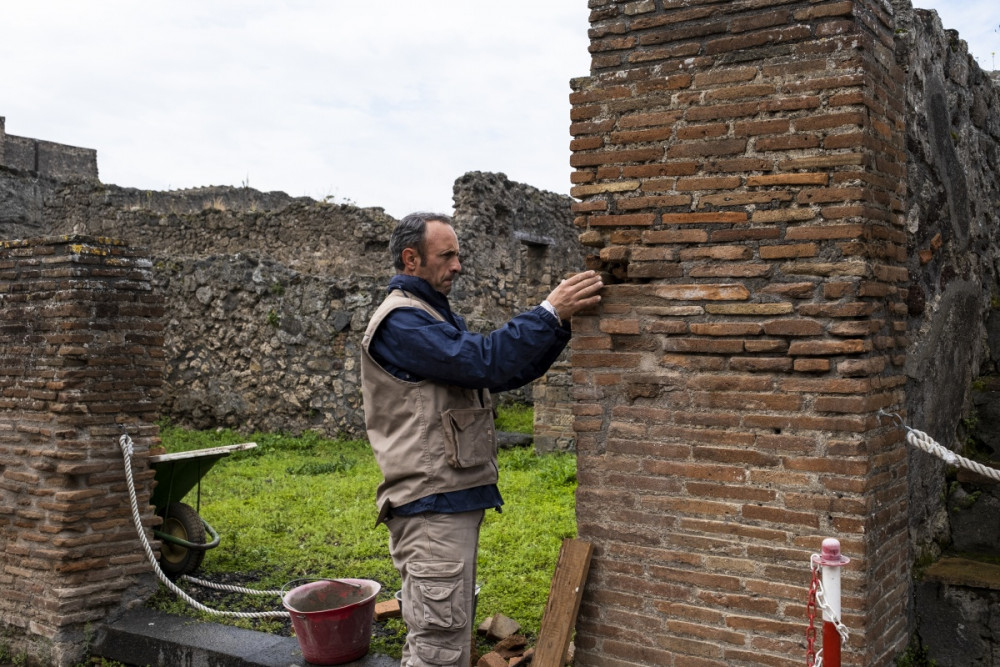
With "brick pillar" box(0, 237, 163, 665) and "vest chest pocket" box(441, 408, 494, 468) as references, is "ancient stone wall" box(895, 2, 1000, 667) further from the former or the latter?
"brick pillar" box(0, 237, 163, 665)

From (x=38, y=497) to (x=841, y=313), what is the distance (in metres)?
4.95

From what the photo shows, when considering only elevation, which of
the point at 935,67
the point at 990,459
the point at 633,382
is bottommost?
the point at 990,459

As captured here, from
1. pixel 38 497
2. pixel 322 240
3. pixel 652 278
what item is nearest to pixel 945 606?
pixel 652 278

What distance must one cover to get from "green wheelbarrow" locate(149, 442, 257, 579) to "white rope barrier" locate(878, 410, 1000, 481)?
4.39 metres

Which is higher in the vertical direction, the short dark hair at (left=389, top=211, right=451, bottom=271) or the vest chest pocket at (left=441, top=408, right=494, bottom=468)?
the short dark hair at (left=389, top=211, right=451, bottom=271)

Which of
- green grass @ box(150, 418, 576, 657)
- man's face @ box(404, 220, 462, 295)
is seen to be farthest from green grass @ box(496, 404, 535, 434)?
man's face @ box(404, 220, 462, 295)

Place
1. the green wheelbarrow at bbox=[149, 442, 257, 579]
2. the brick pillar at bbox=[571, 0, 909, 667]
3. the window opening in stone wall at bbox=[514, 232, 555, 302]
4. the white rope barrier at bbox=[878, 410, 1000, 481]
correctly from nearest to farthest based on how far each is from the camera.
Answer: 1. the brick pillar at bbox=[571, 0, 909, 667]
2. the white rope barrier at bbox=[878, 410, 1000, 481]
3. the green wheelbarrow at bbox=[149, 442, 257, 579]
4. the window opening in stone wall at bbox=[514, 232, 555, 302]

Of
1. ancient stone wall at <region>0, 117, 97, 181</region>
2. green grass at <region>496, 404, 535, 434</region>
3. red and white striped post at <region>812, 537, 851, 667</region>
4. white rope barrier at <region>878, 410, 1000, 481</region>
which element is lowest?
green grass at <region>496, 404, 535, 434</region>

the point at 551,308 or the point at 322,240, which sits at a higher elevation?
the point at 322,240

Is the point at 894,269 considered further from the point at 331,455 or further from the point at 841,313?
the point at 331,455

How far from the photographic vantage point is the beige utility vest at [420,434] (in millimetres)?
3363

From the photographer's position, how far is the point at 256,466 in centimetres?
1018

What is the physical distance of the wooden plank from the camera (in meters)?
3.36

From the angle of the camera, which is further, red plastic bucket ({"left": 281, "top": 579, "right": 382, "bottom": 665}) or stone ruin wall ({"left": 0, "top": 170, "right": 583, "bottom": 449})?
stone ruin wall ({"left": 0, "top": 170, "right": 583, "bottom": 449})
